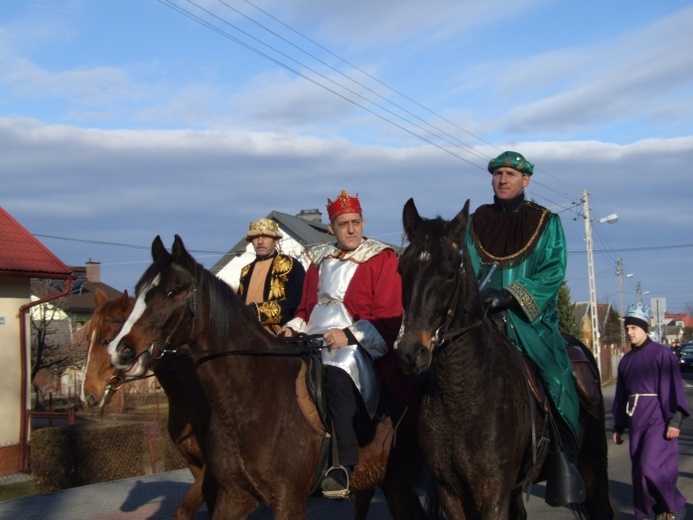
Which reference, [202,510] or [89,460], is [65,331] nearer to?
[89,460]

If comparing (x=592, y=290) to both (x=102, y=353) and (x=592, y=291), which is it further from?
(x=102, y=353)

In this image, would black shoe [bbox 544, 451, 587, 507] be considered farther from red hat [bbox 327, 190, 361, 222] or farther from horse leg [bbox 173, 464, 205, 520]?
horse leg [bbox 173, 464, 205, 520]

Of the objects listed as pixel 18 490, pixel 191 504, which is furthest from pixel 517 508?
pixel 18 490

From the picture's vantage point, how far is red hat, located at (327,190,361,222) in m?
6.18

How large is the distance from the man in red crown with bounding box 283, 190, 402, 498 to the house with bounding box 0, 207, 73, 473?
33.4 feet

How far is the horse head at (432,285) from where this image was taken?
4336 mm

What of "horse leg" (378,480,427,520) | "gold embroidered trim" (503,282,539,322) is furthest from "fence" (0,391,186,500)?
"gold embroidered trim" (503,282,539,322)

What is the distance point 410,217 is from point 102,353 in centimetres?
261

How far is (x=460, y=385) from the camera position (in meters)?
4.82

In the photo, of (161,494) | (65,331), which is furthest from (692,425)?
(65,331)

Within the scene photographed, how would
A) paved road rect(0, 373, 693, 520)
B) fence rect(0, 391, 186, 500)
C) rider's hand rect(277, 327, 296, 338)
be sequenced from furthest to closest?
1. fence rect(0, 391, 186, 500)
2. paved road rect(0, 373, 693, 520)
3. rider's hand rect(277, 327, 296, 338)

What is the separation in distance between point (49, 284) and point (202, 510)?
73.0 ft

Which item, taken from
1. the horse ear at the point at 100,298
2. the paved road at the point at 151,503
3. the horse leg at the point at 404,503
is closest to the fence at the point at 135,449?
the paved road at the point at 151,503

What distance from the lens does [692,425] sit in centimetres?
2028
